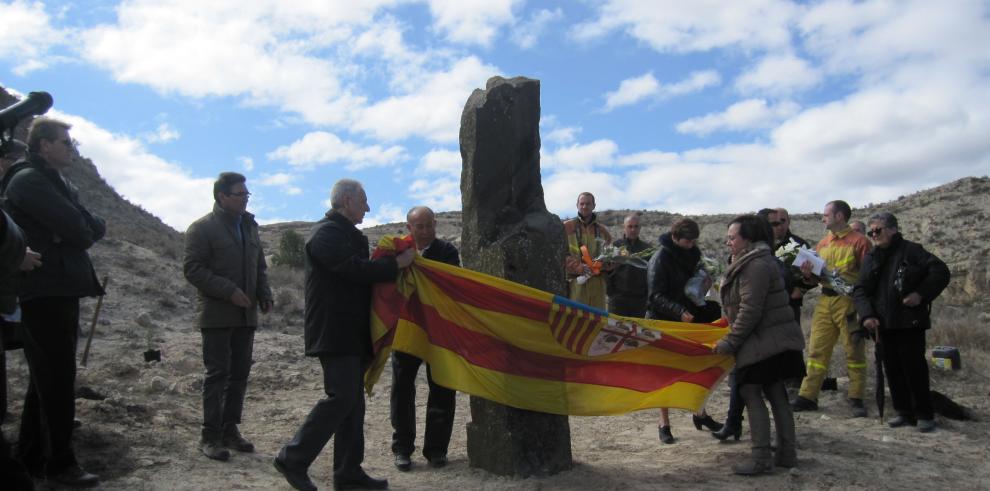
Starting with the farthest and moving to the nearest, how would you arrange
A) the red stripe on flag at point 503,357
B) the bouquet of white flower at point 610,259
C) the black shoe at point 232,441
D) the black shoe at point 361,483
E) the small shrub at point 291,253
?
the small shrub at point 291,253 < the bouquet of white flower at point 610,259 < the black shoe at point 232,441 < the red stripe on flag at point 503,357 < the black shoe at point 361,483

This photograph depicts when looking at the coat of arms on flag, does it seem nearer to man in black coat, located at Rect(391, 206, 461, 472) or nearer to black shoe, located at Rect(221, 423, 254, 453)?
man in black coat, located at Rect(391, 206, 461, 472)

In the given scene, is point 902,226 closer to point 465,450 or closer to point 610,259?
point 610,259

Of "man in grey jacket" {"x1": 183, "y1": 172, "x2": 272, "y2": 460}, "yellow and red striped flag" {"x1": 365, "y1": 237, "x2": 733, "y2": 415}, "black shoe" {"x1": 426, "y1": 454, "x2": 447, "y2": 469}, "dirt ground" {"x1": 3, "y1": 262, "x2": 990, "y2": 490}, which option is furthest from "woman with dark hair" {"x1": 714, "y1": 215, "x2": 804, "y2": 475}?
"man in grey jacket" {"x1": 183, "y1": 172, "x2": 272, "y2": 460}

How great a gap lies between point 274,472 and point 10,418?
2.40 metres

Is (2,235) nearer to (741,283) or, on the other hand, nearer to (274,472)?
(274,472)

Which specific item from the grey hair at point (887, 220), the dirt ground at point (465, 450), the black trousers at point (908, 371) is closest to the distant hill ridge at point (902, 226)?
the dirt ground at point (465, 450)

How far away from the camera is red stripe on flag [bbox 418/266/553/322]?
5758 mm

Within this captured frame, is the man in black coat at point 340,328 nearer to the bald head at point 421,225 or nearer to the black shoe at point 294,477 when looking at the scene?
the black shoe at point 294,477

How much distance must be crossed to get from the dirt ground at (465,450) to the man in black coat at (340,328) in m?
0.51

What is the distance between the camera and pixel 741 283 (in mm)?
5730

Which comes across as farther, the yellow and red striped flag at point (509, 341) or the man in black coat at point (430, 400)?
the man in black coat at point (430, 400)

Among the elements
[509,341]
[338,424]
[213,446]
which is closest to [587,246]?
[509,341]

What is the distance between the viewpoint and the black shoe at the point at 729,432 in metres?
6.78

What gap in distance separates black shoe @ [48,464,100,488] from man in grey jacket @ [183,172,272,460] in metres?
1.05
